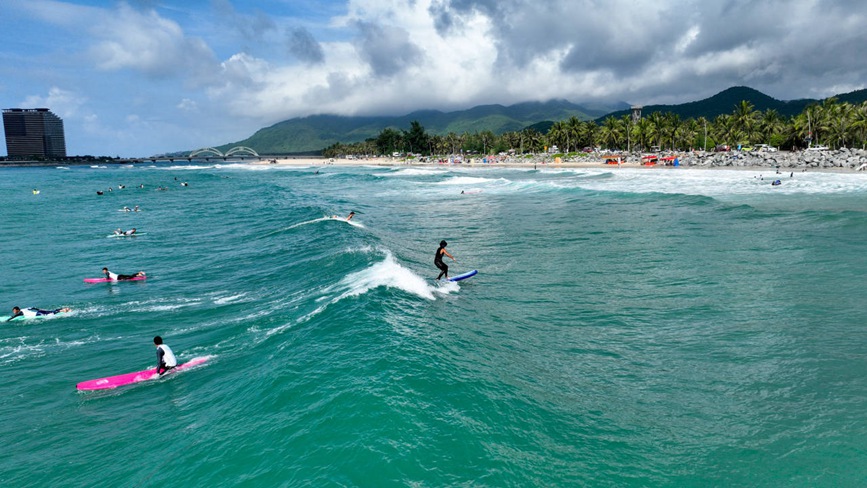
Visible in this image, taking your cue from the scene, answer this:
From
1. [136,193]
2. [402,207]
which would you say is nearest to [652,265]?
[402,207]

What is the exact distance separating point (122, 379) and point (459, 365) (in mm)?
8922

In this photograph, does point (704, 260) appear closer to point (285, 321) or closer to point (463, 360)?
point (463, 360)

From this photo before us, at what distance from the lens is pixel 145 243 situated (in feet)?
109

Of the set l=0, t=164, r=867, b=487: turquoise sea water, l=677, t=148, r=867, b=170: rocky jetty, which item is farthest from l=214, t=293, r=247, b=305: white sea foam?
l=677, t=148, r=867, b=170: rocky jetty

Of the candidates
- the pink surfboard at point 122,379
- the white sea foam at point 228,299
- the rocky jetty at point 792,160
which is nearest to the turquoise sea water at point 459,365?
the white sea foam at point 228,299

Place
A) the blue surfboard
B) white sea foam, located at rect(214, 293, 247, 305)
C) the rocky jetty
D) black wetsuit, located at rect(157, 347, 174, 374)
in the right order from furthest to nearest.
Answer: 1. the rocky jetty
2. the blue surfboard
3. white sea foam, located at rect(214, 293, 247, 305)
4. black wetsuit, located at rect(157, 347, 174, 374)

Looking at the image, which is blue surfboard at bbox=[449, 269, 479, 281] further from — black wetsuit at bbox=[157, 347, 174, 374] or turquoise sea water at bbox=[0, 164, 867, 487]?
black wetsuit at bbox=[157, 347, 174, 374]

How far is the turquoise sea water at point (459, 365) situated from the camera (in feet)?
27.1

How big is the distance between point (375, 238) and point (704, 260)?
60.0 ft

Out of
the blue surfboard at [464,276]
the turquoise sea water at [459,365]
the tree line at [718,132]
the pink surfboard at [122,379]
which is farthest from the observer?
the tree line at [718,132]

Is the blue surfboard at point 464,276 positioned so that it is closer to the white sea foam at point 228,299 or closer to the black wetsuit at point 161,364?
the white sea foam at point 228,299

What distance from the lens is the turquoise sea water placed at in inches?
325

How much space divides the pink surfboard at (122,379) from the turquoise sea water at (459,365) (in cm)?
27

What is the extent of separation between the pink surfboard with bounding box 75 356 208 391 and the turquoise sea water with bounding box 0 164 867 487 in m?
0.27
